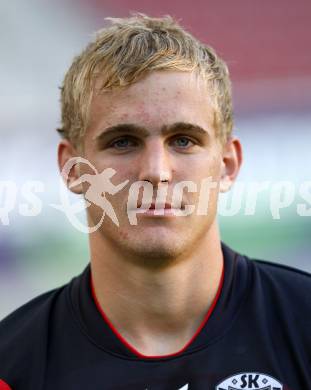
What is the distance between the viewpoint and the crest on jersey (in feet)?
5.98

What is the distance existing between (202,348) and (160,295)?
184mm

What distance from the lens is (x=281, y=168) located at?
407 centimetres

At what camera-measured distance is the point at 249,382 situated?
1854 mm

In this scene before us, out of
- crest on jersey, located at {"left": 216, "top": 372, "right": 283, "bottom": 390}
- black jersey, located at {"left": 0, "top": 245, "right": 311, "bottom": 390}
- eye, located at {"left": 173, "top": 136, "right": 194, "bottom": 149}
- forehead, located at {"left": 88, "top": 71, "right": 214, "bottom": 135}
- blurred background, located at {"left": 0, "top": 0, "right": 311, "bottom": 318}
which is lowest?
crest on jersey, located at {"left": 216, "top": 372, "right": 283, "bottom": 390}

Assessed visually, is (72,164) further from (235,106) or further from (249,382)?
(235,106)

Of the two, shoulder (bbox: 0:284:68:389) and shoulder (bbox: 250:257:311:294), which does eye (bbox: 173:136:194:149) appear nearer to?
shoulder (bbox: 250:257:311:294)

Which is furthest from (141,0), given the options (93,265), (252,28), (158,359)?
(158,359)

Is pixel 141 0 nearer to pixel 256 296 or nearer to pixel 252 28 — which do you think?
pixel 252 28

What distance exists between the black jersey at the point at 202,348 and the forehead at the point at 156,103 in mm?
485

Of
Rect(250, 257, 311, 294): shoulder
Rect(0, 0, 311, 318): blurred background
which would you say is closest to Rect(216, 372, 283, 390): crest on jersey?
Rect(250, 257, 311, 294): shoulder

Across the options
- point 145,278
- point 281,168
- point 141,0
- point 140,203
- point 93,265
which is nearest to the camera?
point 140,203

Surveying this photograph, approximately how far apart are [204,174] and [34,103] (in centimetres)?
273

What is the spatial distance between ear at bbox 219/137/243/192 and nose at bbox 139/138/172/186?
292mm

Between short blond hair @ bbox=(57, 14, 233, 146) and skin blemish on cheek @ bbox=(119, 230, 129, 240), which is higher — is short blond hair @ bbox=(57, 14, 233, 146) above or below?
above
